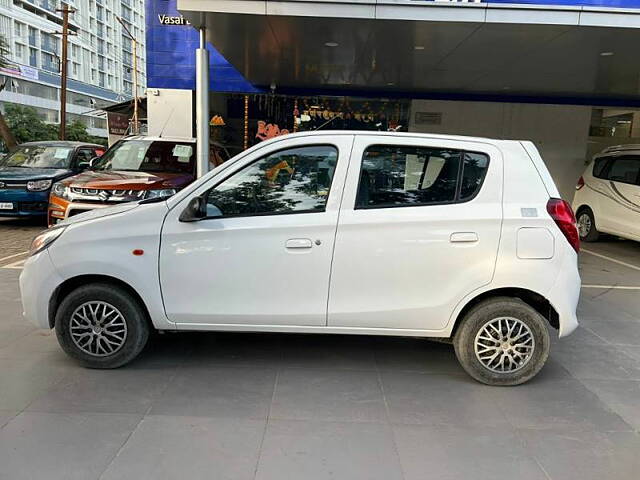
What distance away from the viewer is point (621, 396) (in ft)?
12.7

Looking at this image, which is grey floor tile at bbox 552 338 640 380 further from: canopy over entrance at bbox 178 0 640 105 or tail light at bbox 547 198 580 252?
canopy over entrance at bbox 178 0 640 105

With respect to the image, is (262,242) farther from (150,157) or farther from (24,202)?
(24,202)

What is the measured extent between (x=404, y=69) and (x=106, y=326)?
8369 mm

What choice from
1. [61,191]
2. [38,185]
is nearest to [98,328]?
[61,191]

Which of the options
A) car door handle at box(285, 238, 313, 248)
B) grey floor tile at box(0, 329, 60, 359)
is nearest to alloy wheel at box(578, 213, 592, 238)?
car door handle at box(285, 238, 313, 248)

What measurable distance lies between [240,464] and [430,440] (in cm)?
116

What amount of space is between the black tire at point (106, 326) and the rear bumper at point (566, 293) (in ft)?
10.2

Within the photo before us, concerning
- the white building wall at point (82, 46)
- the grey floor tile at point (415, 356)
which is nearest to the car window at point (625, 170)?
the grey floor tile at point (415, 356)

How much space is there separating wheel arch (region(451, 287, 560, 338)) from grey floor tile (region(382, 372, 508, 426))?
0.41 metres

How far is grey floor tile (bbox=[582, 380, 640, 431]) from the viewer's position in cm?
358

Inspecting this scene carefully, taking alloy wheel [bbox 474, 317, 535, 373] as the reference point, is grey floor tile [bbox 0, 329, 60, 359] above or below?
below

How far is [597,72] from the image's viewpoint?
991cm

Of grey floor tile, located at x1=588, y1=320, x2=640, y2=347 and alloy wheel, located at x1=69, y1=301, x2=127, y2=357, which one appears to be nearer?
alloy wheel, located at x1=69, y1=301, x2=127, y2=357

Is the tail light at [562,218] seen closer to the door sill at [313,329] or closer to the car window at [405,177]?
the car window at [405,177]
